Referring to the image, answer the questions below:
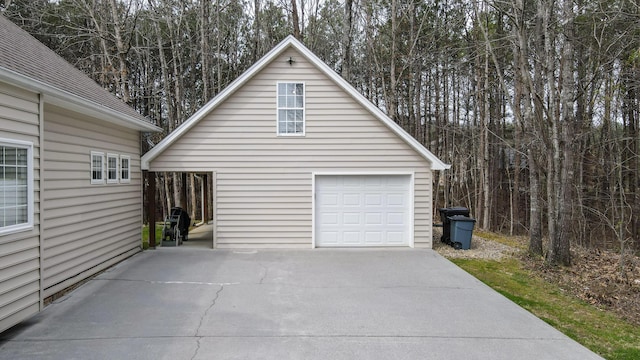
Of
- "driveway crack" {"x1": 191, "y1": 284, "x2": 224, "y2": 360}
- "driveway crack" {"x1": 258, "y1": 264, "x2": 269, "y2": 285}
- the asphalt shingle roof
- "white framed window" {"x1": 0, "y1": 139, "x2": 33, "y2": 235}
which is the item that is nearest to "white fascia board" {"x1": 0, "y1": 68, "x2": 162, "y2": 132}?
the asphalt shingle roof

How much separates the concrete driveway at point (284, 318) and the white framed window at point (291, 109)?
372cm

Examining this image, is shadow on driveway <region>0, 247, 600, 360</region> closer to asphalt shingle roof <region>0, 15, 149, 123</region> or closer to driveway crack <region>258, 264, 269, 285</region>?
driveway crack <region>258, 264, 269, 285</region>

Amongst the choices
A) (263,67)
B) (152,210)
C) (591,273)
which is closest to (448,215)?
(591,273)

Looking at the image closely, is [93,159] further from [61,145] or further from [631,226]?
[631,226]

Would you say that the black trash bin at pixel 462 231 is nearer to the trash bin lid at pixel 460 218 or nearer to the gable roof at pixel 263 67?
the trash bin lid at pixel 460 218

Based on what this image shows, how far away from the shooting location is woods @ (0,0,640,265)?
13.0 m

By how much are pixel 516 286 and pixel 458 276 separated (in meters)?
1.03

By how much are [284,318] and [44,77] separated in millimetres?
5124

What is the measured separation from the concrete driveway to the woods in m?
5.44

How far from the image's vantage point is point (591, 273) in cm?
789

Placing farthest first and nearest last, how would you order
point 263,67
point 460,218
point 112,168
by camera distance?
point 460,218 < point 263,67 < point 112,168

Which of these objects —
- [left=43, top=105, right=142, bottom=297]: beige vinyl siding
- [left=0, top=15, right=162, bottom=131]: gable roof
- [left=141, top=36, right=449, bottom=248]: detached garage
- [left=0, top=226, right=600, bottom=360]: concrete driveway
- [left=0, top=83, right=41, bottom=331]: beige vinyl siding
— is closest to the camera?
[left=0, top=226, right=600, bottom=360]: concrete driveway

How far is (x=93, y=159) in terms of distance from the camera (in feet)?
24.8

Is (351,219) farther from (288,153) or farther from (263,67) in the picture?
(263,67)
